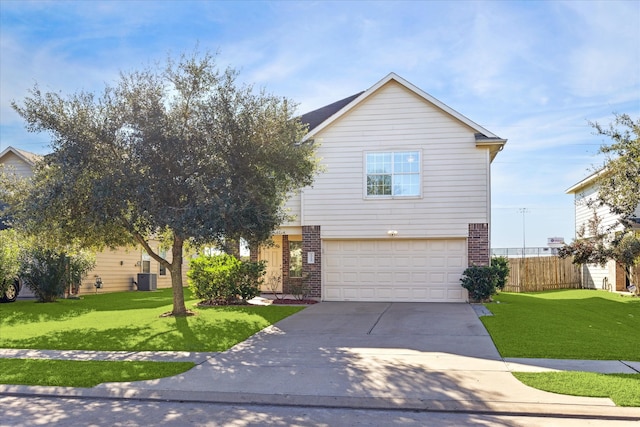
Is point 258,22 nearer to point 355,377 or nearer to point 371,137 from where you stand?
point 371,137

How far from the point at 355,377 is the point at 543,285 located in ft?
67.7

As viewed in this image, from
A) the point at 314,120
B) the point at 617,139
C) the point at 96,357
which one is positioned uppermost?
the point at 314,120

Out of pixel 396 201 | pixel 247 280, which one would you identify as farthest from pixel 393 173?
pixel 247 280

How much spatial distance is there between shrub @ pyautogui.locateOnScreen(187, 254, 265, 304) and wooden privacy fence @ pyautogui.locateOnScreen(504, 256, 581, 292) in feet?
43.3

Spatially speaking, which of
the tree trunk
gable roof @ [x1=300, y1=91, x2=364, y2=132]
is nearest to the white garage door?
the tree trunk

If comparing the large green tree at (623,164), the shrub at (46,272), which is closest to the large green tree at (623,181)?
the large green tree at (623,164)

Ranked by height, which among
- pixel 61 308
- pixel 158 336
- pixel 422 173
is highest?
pixel 422 173

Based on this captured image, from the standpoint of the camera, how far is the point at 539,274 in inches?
1016

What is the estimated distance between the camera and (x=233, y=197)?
39.4 ft

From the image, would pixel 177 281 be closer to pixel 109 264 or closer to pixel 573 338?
pixel 573 338

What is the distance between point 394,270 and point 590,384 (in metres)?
10.9

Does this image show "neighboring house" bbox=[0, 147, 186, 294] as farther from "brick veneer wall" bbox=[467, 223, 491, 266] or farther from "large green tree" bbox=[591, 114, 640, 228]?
"large green tree" bbox=[591, 114, 640, 228]

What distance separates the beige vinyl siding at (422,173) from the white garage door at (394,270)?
0.45 m

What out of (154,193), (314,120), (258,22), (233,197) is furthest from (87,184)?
(314,120)
